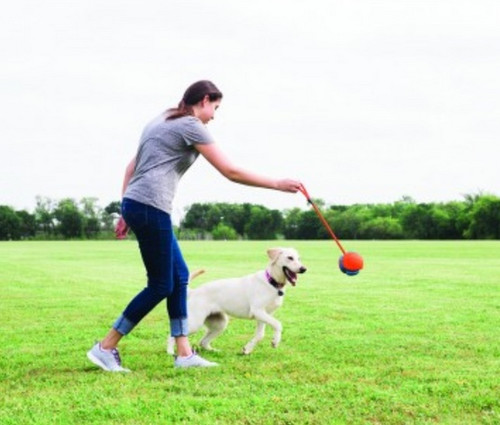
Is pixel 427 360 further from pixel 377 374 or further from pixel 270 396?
pixel 270 396

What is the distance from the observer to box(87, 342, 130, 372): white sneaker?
5.79 m

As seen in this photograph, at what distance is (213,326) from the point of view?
7184mm

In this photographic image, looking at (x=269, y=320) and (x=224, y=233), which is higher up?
(x=224, y=233)

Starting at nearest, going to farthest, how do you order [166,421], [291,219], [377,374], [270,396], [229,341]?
1. [166,421]
2. [270,396]
3. [377,374]
4. [229,341]
5. [291,219]

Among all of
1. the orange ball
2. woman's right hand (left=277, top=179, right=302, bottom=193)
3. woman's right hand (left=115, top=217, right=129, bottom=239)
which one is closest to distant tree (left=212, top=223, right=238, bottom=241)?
the orange ball

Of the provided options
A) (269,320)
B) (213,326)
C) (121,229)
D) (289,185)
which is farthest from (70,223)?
(289,185)

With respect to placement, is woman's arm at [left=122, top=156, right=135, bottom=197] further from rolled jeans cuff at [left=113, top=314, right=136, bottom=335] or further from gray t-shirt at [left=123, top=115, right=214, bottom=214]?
rolled jeans cuff at [left=113, top=314, right=136, bottom=335]

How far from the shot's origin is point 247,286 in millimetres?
7000

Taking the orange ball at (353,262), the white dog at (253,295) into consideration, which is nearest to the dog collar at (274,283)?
the white dog at (253,295)

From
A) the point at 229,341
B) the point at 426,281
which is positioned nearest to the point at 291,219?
the point at 426,281

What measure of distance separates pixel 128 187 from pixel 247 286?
6.10 feet

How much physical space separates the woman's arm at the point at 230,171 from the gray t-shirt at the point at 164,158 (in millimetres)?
68

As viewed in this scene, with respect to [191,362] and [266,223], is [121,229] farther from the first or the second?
[266,223]

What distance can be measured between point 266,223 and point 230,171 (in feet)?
377
